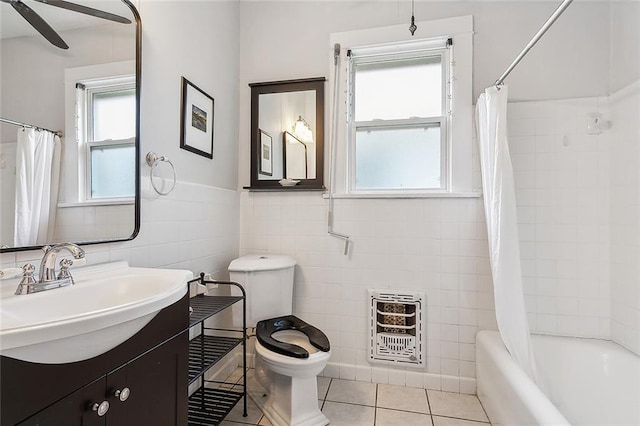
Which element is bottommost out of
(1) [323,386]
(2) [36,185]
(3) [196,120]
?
(1) [323,386]

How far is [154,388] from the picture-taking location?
100cm

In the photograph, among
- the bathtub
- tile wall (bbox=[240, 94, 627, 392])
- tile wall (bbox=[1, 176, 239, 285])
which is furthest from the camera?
tile wall (bbox=[240, 94, 627, 392])

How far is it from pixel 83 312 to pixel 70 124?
0.69m

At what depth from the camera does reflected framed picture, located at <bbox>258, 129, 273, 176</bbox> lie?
2270mm

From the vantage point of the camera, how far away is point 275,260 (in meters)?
2.00

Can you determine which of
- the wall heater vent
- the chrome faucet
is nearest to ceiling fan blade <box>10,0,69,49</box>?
the chrome faucet

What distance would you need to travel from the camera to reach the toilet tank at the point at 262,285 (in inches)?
74.0

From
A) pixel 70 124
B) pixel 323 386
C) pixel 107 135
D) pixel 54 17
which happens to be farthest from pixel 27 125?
pixel 323 386

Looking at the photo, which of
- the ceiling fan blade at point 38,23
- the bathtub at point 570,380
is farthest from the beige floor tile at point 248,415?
the ceiling fan blade at point 38,23

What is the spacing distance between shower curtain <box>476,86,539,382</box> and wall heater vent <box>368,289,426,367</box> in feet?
1.54

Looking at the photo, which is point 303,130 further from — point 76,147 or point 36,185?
point 36,185

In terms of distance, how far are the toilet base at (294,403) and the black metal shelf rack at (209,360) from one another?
165 millimetres

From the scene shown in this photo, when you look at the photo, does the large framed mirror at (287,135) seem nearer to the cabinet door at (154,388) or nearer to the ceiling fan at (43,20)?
the ceiling fan at (43,20)

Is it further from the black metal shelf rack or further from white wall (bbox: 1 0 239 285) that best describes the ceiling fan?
the black metal shelf rack
